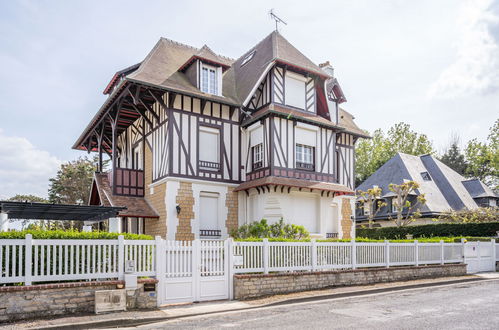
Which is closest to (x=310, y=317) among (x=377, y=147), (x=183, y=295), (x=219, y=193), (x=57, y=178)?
(x=183, y=295)

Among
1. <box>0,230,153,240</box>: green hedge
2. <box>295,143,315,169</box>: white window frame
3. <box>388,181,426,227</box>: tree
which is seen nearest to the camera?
<box>0,230,153,240</box>: green hedge

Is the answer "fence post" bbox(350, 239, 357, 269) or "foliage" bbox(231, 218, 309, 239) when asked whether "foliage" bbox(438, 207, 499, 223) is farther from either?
"fence post" bbox(350, 239, 357, 269)

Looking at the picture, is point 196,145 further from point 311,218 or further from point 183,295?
point 183,295

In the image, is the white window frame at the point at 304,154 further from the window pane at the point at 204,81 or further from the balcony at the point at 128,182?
the balcony at the point at 128,182

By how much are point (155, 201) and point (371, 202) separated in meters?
16.9

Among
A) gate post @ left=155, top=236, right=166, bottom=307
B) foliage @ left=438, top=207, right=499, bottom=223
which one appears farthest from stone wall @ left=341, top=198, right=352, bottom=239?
gate post @ left=155, top=236, right=166, bottom=307

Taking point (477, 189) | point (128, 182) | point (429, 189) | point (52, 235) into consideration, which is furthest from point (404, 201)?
point (52, 235)

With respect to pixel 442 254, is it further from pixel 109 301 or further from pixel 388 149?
pixel 388 149

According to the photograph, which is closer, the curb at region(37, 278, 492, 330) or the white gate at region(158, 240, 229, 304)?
the curb at region(37, 278, 492, 330)

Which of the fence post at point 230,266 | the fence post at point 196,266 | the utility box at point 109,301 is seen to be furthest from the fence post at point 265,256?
the utility box at point 109,301

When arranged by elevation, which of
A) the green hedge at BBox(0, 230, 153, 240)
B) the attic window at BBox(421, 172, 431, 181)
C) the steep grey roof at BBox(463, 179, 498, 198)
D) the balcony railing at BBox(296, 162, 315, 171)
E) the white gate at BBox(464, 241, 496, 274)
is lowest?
the white gate at BBox(464, 241, 496, 274)

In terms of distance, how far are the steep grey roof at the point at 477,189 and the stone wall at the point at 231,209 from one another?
79.2 feet

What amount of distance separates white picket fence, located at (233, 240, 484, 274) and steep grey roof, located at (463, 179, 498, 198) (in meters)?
19.2

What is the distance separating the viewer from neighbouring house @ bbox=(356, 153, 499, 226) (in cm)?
3106
